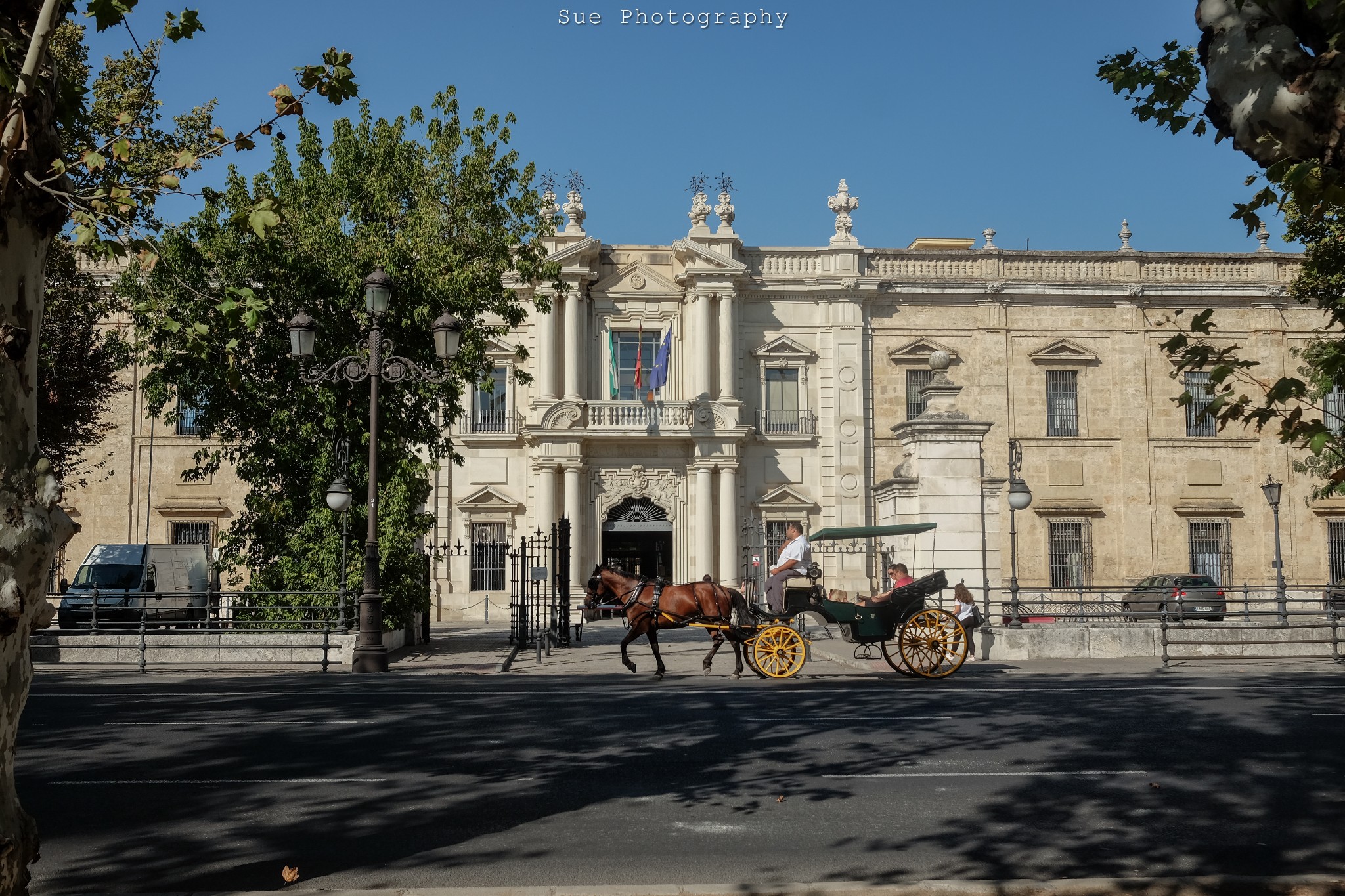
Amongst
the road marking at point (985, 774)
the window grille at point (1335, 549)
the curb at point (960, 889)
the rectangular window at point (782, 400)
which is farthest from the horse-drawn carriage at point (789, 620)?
the window grille at point (1335, 549)

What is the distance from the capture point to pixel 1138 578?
127 ft

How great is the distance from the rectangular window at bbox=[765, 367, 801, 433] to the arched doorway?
489 cm

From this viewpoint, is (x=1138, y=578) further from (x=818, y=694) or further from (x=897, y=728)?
(x=897, y=728)

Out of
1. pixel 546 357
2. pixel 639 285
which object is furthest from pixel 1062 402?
pixel 546 357

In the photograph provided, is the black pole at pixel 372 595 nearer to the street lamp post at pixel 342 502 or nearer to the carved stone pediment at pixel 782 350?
the street lamp post at pixel 342 502

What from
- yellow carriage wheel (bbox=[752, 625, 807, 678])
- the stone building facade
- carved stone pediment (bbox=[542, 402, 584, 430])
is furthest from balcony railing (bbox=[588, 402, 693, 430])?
yellow carriage wheel (bbox=[752, 625, 807, 678])

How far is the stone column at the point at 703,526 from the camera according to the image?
123 feet

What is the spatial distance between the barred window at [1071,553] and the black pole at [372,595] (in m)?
27.0

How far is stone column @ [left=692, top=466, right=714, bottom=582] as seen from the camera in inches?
1473

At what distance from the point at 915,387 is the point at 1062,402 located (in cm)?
521

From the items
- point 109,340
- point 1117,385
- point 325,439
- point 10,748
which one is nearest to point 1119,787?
point 10,748

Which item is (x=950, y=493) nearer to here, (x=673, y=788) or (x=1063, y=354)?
(x=673, y=788)

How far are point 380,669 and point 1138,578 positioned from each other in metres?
29.2

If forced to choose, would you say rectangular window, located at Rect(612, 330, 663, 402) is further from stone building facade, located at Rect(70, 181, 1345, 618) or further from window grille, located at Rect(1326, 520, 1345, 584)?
window grille, located at Rect(1326, 520, 1345, 584)
